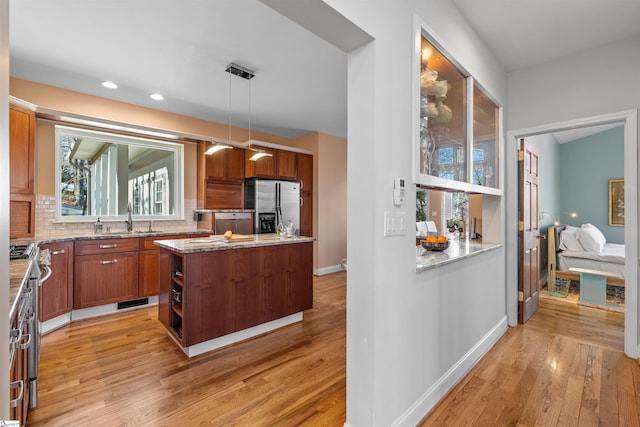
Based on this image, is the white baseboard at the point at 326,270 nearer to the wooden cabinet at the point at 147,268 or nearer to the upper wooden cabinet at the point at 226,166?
the upper wooden cabinet at the point at 226,166

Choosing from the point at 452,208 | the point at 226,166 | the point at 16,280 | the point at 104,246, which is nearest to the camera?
the point at 16,280

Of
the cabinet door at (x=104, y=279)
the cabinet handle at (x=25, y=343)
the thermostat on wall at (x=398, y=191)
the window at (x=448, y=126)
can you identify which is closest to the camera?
the cabinet handle at (x=25, y=343)

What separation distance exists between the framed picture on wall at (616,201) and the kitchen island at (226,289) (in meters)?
6.89

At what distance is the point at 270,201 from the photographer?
4.96 metres

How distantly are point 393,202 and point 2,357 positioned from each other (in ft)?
4.66

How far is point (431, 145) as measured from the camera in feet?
6.61

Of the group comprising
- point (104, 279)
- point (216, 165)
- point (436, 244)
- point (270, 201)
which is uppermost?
point (216, 165)

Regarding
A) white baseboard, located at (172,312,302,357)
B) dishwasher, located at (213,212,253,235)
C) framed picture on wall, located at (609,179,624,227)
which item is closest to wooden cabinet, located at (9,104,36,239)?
white baseboard, located at (172,312,302,357)

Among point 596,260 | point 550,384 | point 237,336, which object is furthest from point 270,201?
point 596,260

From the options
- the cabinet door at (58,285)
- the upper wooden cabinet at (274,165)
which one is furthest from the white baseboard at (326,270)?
the cabinet door at (58,285)

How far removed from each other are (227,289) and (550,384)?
2.56 meters

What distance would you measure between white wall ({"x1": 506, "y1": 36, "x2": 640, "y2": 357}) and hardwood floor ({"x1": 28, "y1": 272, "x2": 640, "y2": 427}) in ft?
1.96

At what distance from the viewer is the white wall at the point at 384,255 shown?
1.41 m

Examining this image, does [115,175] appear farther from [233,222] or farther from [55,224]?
[233,222]
